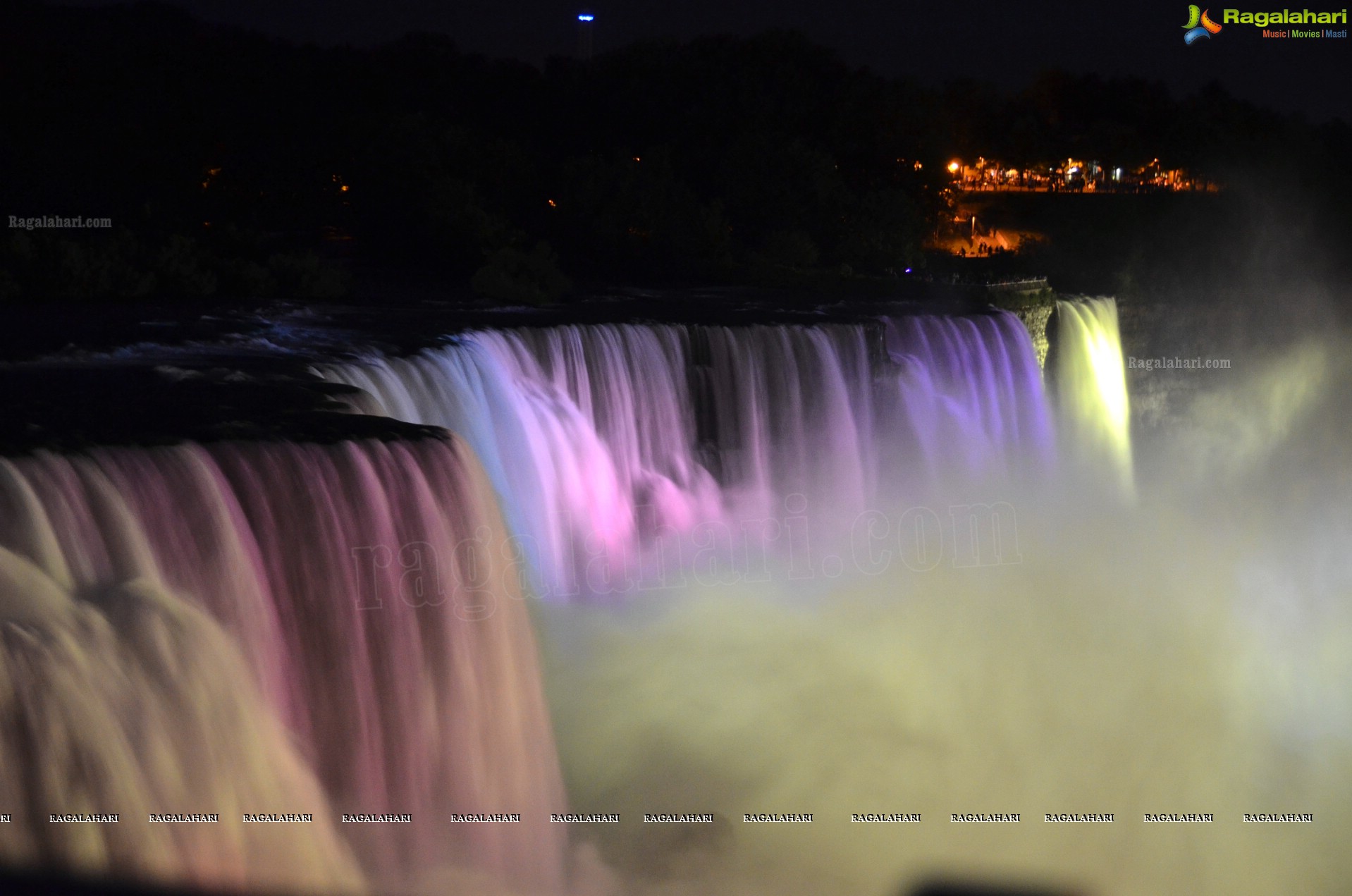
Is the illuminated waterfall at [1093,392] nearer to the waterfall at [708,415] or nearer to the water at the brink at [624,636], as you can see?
the water at the brink at [624,636]

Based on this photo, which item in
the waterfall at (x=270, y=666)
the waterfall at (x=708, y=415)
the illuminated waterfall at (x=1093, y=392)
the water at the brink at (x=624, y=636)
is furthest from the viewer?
the illuminated waterfall at (x=1093, y=392)

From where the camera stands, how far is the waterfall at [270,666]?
19.5 ft

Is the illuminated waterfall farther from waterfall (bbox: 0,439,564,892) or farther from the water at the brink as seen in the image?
waterfall (bbox: 0,439,564,892)

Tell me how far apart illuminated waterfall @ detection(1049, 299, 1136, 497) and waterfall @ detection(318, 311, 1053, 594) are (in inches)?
113

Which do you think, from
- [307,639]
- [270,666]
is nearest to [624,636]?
[307,639]

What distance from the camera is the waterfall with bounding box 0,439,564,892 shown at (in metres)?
5.93

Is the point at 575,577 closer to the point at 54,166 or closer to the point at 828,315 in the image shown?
the point at 828,315

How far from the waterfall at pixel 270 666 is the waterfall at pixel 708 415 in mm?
2885

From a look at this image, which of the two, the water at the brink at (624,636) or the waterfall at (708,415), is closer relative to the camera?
the water at the brink at (624,636)

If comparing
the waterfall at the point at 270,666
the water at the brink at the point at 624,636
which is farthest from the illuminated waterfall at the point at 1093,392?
the waterfall at the point at 270,666

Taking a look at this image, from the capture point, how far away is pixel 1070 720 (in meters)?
13.8

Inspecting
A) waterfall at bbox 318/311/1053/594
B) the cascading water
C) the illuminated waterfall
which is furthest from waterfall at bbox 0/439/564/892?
the illuminated waterfall

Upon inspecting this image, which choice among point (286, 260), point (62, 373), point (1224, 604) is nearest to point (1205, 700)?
point (1224, 604)

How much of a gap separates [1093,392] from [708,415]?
1251 cm
